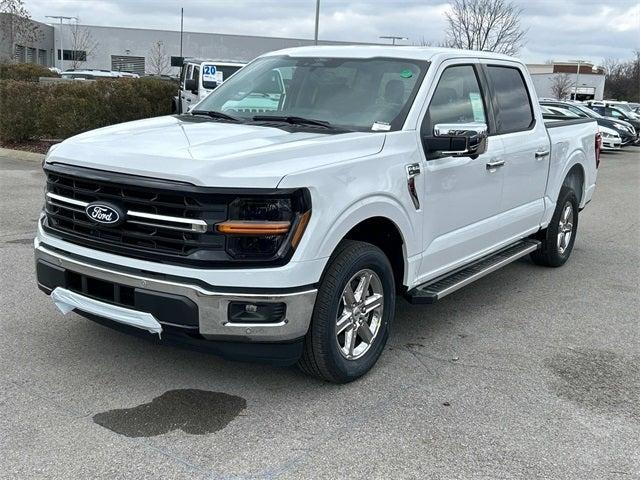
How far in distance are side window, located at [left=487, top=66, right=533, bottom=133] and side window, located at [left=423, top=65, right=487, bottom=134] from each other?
32cm

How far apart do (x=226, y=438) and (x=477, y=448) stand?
4.12ft

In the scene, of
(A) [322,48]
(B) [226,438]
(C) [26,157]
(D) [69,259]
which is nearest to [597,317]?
(A) [322,48]

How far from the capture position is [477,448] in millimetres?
3363

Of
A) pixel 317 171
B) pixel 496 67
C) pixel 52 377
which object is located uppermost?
pixel 496 67

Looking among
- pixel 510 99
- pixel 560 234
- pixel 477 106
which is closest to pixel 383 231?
pixel 477 106

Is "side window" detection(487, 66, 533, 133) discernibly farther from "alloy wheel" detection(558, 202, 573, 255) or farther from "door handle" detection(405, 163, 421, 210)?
"door handle" detection(405, 163, 421, 210)

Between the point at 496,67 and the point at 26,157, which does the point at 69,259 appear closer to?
the point at 496,67

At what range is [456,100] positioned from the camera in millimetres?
4863

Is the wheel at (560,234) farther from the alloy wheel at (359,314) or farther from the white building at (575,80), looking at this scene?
the white building at (575,80)

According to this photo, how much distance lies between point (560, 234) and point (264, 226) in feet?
14.9

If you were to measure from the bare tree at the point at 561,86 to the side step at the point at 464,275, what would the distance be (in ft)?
181

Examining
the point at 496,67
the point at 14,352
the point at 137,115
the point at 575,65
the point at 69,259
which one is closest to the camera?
the point at 69,259

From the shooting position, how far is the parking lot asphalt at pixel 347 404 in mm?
3168

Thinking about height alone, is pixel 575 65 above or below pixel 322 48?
above
